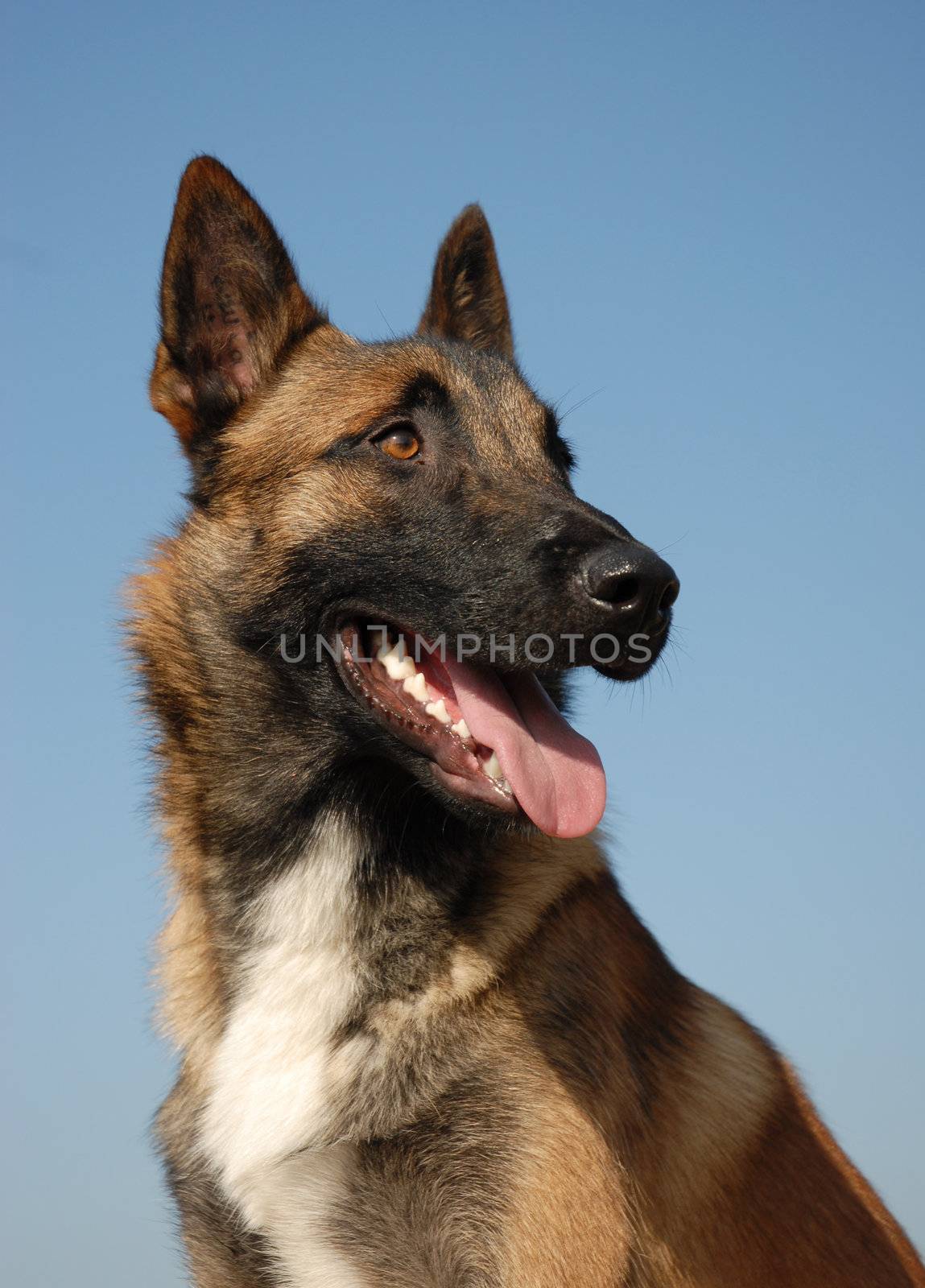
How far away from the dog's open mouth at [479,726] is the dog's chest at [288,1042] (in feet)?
1.74

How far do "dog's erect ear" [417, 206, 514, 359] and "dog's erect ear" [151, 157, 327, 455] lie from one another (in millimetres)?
815

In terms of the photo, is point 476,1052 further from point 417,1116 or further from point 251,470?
point 251,470

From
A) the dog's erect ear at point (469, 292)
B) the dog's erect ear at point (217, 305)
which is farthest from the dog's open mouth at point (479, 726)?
the dog's erect ear at point (469, 292)

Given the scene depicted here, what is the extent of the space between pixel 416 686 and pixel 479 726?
259mm

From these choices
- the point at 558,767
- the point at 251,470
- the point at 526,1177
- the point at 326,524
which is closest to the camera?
the point at 526,1177

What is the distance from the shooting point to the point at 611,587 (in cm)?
347

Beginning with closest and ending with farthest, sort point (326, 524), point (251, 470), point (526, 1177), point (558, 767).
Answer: point (526, 1177) < point (558, 767) < point (326, 524) < point (251, 470)

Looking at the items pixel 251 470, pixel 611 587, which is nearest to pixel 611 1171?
pixel 611 587

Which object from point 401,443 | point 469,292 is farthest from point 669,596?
point 469,292

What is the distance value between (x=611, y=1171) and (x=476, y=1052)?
0.49m

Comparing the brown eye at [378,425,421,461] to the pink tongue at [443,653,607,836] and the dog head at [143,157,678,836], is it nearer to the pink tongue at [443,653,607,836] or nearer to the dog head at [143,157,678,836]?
the dog head at [143,157,678,836]

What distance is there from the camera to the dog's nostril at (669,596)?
3.49 metres

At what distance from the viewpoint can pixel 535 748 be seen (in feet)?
12.1

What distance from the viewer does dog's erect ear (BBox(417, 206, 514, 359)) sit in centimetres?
531
